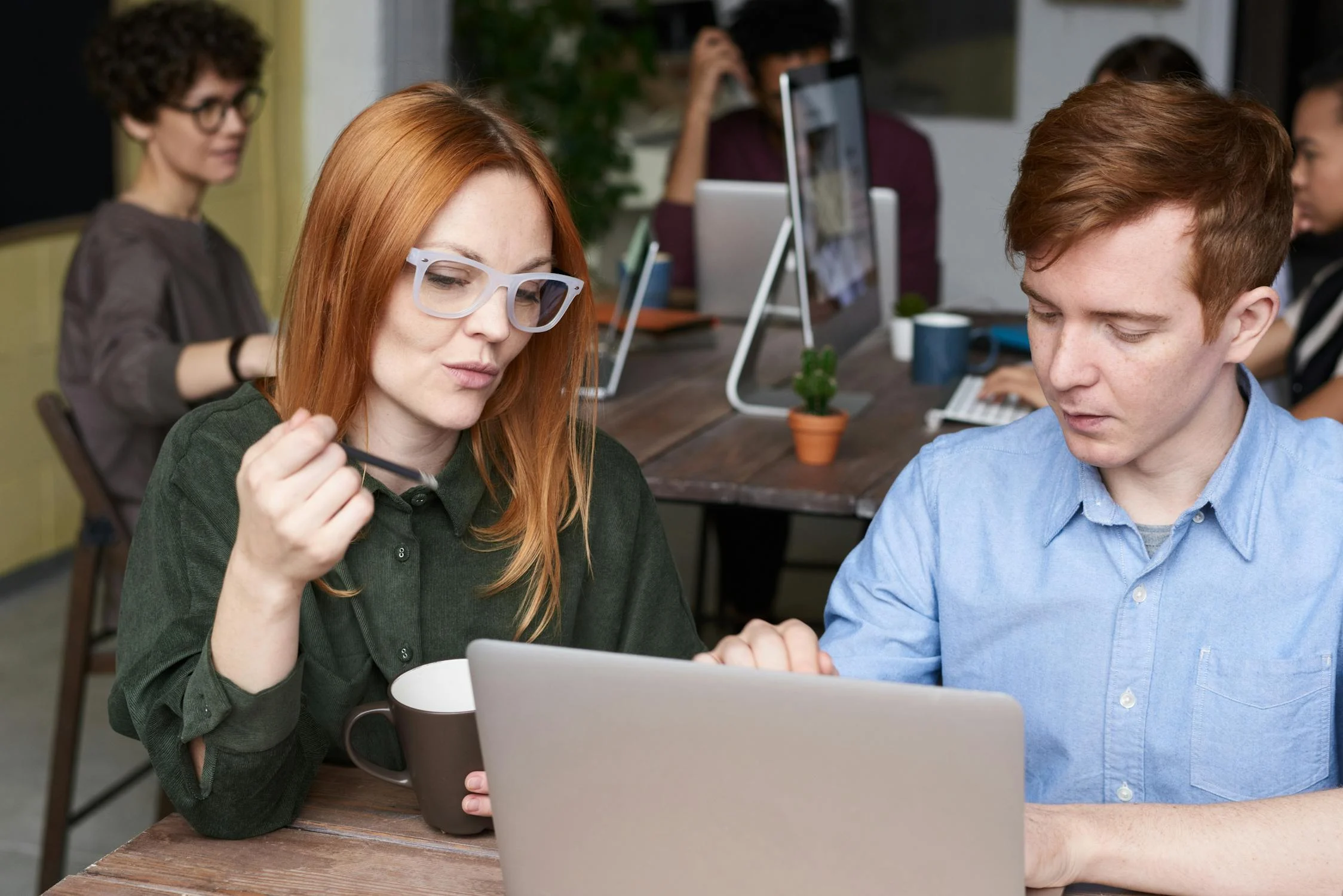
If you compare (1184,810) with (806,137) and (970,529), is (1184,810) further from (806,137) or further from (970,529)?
(806,137)

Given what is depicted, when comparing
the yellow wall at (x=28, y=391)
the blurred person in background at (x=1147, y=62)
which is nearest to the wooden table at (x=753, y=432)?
the blurred person in background at (x=1147, y=62)

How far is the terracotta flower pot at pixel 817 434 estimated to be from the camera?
2381mm

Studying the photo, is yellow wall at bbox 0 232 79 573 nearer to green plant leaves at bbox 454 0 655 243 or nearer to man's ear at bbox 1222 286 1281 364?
green plant leaves at bbox 454 0 655 243

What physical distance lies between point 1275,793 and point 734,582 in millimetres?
2205

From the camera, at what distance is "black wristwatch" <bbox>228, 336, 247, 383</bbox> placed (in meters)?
2.39

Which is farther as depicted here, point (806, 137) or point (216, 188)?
point (216, 188)

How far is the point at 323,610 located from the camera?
139 cm

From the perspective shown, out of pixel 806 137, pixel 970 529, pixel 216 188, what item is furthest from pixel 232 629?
pixel 216 188

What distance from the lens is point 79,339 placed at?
104 inches

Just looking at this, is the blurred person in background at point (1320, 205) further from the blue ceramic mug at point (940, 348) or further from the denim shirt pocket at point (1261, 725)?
the denim shirt pocket at point (1261, 725)

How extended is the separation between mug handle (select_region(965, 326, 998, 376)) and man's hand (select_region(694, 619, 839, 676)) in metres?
1.85

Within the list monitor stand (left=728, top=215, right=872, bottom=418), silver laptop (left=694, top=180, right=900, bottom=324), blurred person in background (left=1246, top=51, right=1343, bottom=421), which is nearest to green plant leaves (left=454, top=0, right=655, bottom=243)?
silver laptop (left=694, top=180, right=900, bottom=324)

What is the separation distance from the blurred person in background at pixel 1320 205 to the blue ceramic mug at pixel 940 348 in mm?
611

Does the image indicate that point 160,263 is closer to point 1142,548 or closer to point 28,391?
point 28,391
